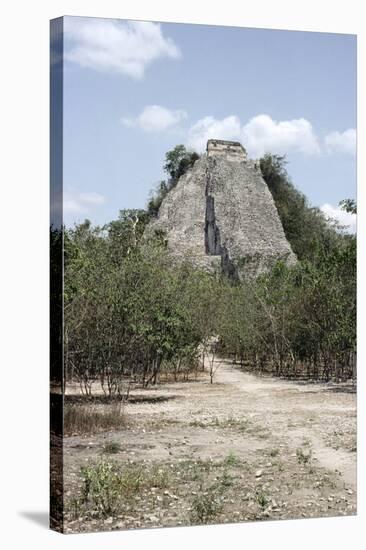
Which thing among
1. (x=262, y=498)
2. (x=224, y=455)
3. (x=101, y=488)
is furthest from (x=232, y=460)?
(x=101, y=488)

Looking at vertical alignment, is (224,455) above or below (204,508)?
above

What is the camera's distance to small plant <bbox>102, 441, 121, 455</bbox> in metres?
9.30

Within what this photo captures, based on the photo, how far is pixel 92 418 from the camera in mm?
9320

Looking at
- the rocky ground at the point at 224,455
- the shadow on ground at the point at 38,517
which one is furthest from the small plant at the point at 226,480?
the shadow on ground at the point at 38,517

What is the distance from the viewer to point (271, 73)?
10.3 metres

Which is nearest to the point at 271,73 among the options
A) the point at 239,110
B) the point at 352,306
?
the point at 239,110

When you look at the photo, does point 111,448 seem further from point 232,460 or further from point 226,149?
point 226,149

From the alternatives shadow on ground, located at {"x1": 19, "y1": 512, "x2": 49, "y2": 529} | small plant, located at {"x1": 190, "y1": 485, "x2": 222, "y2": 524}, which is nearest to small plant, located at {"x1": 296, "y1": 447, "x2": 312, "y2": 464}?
small plant, located at {"x1": 190, "y1": 485, "x2": 222, "y2": 524}

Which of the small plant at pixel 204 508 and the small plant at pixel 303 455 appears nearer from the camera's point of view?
the small plant at pixel 204 508

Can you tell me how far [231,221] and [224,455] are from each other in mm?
2249

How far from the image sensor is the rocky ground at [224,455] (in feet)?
30.5

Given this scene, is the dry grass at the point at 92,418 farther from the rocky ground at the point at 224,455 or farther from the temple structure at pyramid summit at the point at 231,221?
the temple structure at pyramid summit at the point at 231,221

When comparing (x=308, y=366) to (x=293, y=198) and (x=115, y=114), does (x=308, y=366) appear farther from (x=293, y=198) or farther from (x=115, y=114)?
(x=115, y=114)

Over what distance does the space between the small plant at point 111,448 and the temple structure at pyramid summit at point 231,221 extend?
6.14ft
